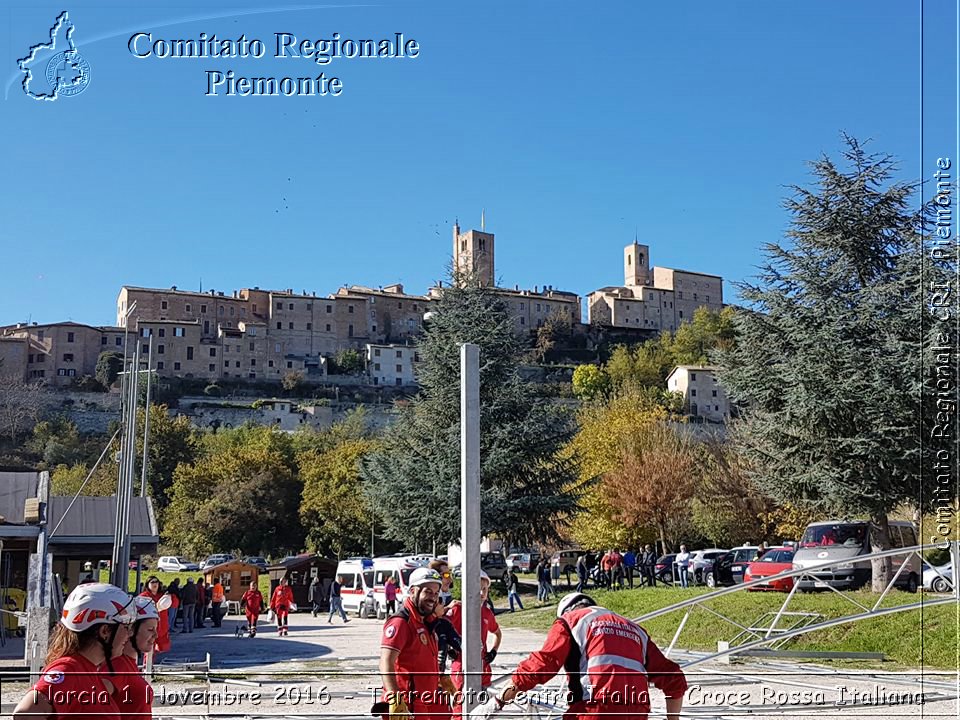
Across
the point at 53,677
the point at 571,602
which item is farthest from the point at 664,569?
the point at 53,677

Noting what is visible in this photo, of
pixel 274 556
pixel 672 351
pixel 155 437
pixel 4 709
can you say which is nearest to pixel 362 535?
pixel 274 556

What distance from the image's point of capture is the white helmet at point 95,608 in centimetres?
452

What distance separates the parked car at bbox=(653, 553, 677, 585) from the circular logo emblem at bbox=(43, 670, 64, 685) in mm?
34374

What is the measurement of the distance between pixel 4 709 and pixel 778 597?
15713 millimetres

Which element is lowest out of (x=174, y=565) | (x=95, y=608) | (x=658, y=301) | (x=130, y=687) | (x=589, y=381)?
(x=174, y=565)

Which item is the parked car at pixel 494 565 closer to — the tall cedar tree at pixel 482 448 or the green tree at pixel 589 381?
the tall cedar tree at pixel 482 448

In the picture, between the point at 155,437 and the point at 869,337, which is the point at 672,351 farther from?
the point at 869,337

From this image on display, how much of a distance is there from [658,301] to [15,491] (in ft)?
494

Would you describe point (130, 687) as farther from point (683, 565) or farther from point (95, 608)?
point (683, 565)

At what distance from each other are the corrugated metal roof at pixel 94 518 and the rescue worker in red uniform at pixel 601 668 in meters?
24.5

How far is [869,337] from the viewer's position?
25.7 meters

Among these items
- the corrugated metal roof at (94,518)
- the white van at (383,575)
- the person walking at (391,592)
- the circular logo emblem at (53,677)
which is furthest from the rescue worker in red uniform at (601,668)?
the person walking at (391,592)

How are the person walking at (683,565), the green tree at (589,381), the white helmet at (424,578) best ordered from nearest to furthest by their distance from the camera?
the white helmet at (424,578)
the person walking at (683,565)
the green tree at (589,381)

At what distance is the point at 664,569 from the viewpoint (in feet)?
124
